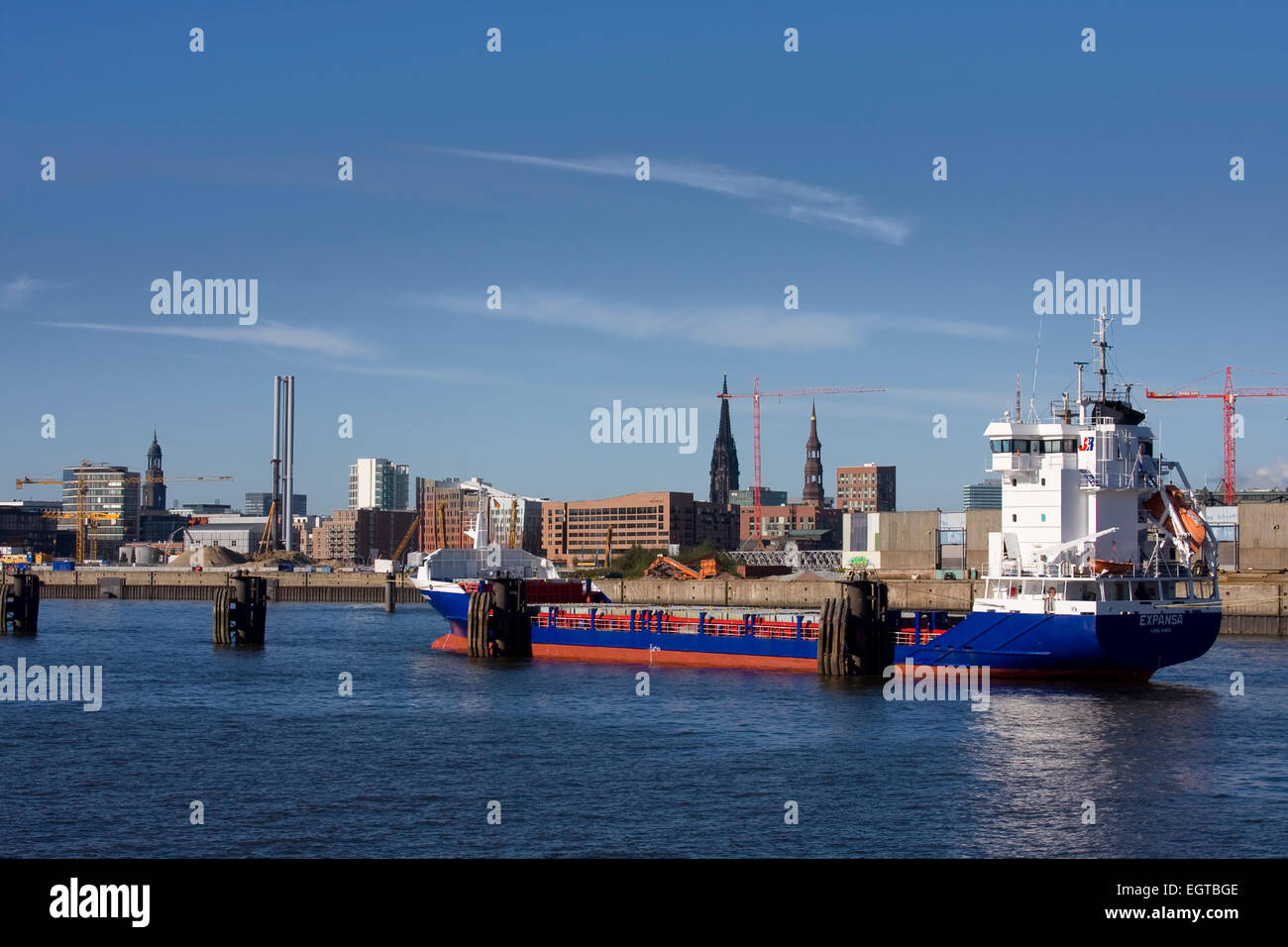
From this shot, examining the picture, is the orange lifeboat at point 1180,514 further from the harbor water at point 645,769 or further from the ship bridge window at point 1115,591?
the harbor water at point 645,769

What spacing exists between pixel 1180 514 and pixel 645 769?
2793 cm

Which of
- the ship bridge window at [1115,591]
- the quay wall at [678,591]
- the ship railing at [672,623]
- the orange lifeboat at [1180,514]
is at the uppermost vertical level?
the orange lifeboat at [1180,514]

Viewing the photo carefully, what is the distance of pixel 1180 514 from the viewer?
164 feet

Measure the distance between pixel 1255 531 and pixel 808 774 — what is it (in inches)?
3658

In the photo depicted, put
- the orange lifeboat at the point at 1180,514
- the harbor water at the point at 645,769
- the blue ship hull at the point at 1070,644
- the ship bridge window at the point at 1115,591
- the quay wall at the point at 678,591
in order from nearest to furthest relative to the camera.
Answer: the harbor water at the point at 645,769
the blue ship hull at the point at 1070,644
the ship bridge window at the point at 1115,591
the orange lifeboat at the point at 1180,514
the quay wall at the point at 678,591

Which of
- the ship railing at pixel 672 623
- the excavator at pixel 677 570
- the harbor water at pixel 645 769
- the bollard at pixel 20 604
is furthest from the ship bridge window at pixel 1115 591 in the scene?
the excavator at pixel 677 570

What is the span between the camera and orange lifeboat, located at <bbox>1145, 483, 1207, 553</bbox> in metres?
48.8

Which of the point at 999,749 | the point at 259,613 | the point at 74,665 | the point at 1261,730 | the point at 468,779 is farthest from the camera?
the point at 259,613

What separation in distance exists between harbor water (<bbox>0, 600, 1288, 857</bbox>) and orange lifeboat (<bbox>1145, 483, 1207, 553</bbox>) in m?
6.18

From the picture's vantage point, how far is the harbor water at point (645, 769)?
2539cm

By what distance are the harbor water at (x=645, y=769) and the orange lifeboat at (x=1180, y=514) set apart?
6178 millimetres
